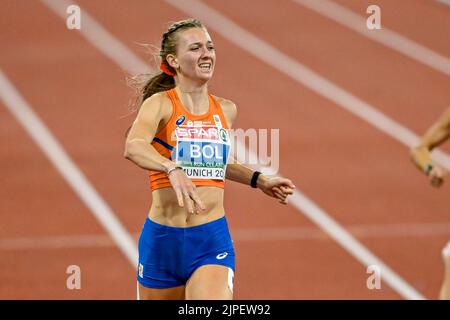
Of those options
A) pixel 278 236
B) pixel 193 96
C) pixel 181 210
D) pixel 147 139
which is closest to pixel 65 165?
pixel 278 236

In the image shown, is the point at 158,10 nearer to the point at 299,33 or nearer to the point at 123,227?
the point at 299,33

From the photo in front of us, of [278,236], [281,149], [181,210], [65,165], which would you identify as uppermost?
[281,149]

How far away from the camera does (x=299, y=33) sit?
587 inches

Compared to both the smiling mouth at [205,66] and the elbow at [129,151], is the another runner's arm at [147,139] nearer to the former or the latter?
the elbow at [129,151]

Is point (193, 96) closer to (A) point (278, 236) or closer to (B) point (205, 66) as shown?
(B) point (205, 66)

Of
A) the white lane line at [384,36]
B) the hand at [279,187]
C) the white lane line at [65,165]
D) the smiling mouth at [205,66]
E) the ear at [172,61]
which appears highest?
the white lane line at [384,36]

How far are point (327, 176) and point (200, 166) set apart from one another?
5471 mm

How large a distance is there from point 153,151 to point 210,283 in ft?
2.33

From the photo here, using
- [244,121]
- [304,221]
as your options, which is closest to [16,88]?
[244,121]

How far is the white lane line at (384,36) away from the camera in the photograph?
13.6 m

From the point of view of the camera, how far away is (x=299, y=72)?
1351 cm

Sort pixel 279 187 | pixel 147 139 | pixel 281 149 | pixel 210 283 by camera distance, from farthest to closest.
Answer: pixel 281 149
pixel 279 187
pixel 210 283
pixel 147 139

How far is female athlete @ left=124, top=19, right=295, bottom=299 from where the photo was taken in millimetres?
4879

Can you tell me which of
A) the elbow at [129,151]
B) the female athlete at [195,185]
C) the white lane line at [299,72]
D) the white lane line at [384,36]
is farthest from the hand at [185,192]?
the white lane line at [384,36]
